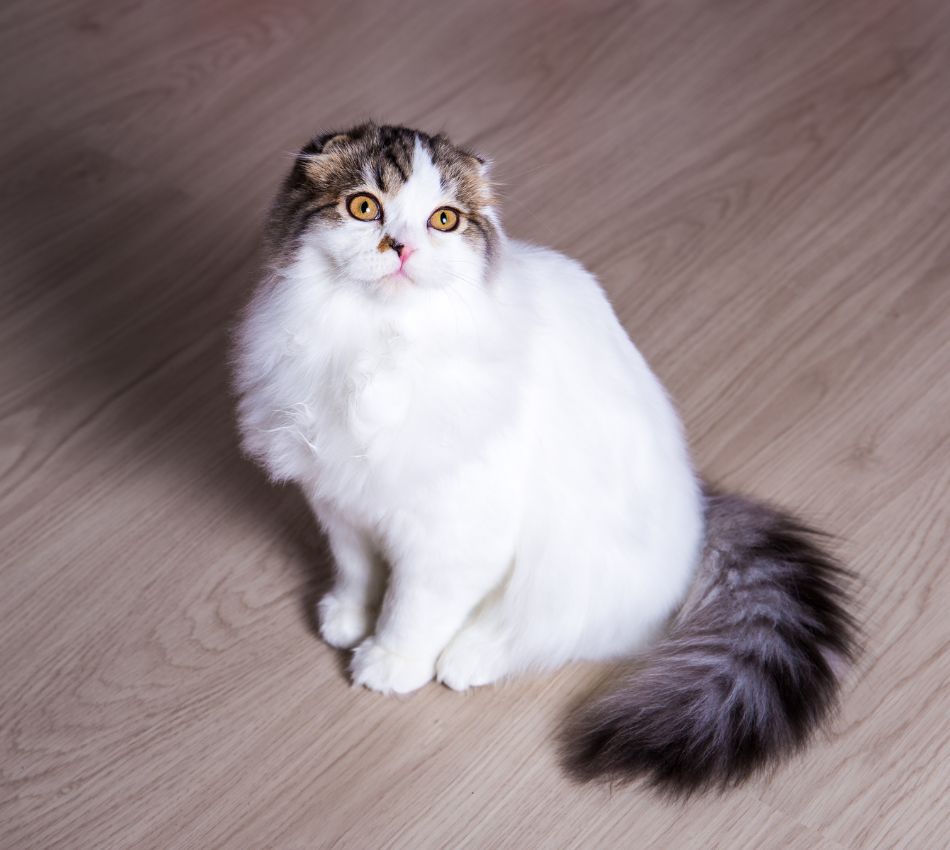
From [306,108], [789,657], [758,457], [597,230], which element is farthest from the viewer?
[306,108]

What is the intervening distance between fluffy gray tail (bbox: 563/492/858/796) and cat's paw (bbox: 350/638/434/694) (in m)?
0.18

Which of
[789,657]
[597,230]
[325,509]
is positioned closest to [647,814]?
[789,657]

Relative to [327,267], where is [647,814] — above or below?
below

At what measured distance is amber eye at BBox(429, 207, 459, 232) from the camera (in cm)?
112

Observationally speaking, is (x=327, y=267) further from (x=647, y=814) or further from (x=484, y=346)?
(x=647, y=814)

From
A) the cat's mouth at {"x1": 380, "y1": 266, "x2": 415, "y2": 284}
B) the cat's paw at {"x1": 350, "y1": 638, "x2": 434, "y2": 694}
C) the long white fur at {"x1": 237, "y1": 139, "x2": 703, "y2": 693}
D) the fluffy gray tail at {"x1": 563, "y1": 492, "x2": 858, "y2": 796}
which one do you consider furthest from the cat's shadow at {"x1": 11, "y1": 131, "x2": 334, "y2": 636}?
the cat's mouth at {"x1": 380, "y1": 266, "x2": 415, "y2": 284}

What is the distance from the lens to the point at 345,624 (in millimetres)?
1419

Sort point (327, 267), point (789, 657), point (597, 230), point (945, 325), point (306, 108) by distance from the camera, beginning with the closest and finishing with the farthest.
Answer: point (327, 267) → point (789, 657) → point (945, 325) → point (597, 230) → point (306, 108)

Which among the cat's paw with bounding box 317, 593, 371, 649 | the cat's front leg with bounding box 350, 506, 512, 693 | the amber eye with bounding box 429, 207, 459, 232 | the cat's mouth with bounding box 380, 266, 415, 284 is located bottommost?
the cat's paw with bounding box 317, 593, 371, 649

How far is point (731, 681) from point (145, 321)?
1.13 m

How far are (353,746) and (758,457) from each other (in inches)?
27.9

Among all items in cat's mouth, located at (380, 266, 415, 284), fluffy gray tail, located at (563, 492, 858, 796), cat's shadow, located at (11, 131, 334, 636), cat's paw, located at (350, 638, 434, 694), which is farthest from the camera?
cat's shadow, located at (11, 131, 334, 636)

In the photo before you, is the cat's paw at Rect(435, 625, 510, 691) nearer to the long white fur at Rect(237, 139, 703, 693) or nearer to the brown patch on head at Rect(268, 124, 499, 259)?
the long white fur at Rect(237, 139, 703, 693)

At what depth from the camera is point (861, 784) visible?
128cm
